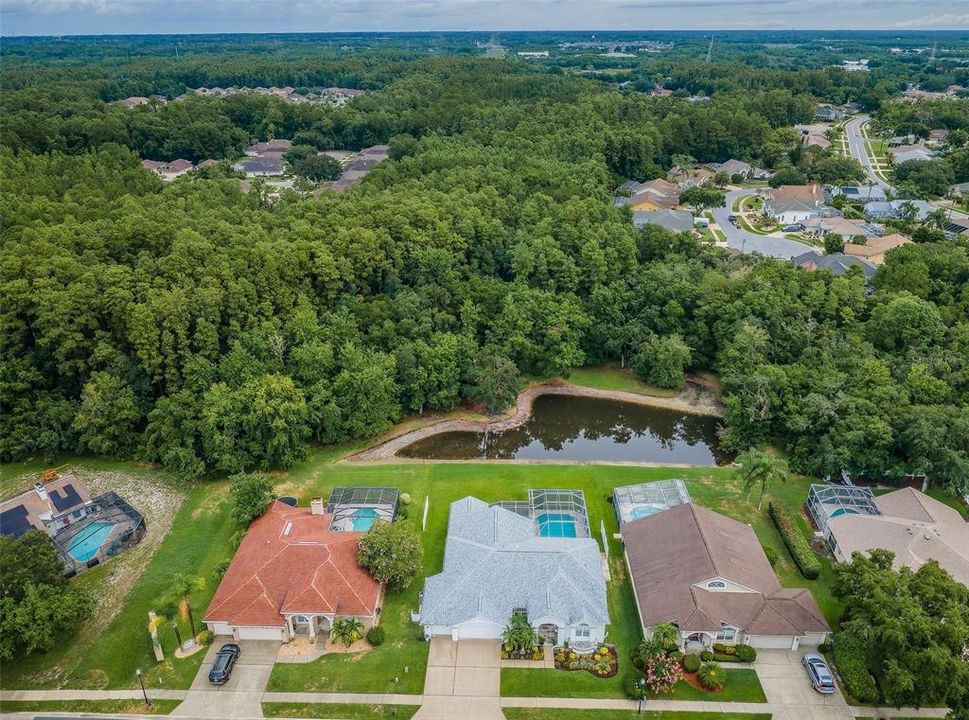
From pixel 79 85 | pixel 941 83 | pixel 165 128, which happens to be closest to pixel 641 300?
pixel 165 128

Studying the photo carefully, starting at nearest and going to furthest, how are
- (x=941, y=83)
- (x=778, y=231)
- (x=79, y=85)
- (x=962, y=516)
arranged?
(x=962, y=516)
(x=778, y=231)
(x=79, y=85)
(x=941, y=83)

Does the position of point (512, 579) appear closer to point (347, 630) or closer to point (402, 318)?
point (347, 630)

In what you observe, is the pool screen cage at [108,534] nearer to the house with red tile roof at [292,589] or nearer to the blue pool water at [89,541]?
the blue pool water at [89,541]

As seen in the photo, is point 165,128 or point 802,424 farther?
point 165,128

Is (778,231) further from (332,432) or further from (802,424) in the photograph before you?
(332,432)

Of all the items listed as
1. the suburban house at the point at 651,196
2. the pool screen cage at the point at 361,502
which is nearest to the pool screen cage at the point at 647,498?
the pool screen cage at the point at 361,502

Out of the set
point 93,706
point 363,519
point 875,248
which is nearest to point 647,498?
point 363,519
